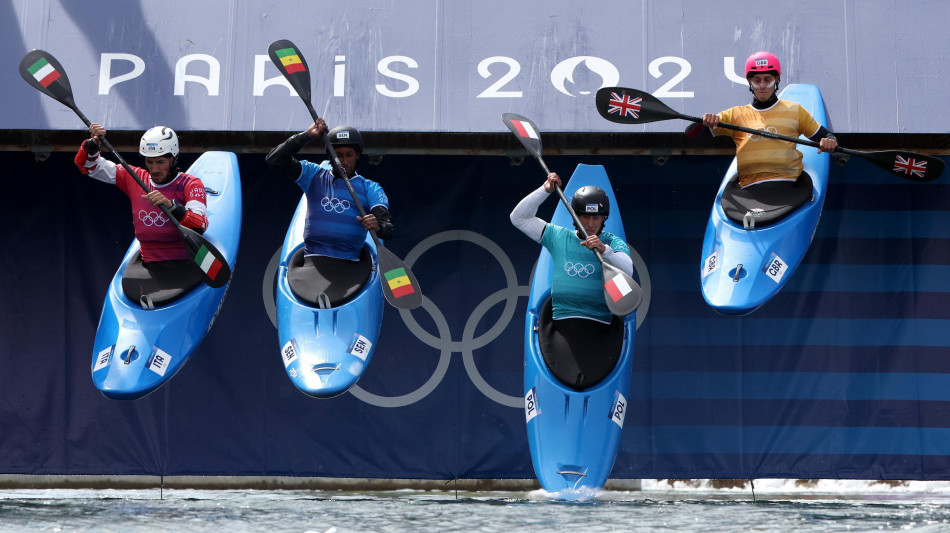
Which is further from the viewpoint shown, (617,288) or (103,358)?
(103,358)

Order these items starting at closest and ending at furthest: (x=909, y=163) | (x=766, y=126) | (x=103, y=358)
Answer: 1. (x=103, y=358)
2. (x=766, y=126)
3. (x=909, y=163)

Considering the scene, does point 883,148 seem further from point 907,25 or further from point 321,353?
point 321,353

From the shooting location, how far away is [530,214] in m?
6.66

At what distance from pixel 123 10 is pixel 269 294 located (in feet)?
6.81

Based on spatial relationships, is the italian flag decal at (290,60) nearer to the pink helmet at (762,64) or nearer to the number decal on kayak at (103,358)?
the number decal on kayak at (103,358)

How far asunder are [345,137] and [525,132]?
1.07 meters

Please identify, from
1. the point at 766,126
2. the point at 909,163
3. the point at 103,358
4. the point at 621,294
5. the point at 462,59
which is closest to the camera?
the point at 621,294

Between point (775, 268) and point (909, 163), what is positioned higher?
point (909, 163)

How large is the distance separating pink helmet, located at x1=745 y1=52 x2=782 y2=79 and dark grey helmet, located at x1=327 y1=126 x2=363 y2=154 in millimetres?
2367

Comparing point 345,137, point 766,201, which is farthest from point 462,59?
point 766,201

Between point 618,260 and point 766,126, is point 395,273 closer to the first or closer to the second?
point 618,260

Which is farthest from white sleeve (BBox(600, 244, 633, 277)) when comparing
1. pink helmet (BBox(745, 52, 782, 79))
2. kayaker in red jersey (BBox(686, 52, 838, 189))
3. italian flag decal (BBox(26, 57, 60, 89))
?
italian flag decal (BBox(26, 57, 60, 89))

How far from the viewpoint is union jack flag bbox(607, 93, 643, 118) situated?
22.3 feet

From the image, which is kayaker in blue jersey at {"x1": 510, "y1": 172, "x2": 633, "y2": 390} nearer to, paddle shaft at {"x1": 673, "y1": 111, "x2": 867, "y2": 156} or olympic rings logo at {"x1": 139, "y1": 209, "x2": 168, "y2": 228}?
paddle shaft at {"x1": 673, "y1": 111, "x2": 867, "y2": 156}
